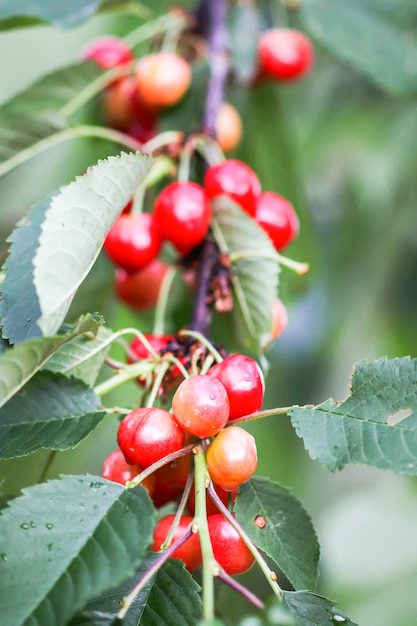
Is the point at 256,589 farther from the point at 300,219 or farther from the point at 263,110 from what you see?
the point at 263,110

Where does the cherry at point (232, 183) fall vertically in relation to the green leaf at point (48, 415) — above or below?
above

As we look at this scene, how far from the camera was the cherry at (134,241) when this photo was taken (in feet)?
2.79

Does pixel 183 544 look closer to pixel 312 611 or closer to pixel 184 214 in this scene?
pixel 312 611

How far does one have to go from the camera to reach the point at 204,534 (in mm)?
551

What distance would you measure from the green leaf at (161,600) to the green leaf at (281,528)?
0.24 ft

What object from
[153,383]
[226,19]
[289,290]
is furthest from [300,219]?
[153,383]

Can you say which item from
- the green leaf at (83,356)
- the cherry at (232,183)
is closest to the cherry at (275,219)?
the cherry at (232,183)

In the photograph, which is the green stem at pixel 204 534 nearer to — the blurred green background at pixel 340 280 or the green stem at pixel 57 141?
the green stem at pixel 57 141

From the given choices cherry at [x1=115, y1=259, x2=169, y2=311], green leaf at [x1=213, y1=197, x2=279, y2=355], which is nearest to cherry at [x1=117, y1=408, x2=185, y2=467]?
green leaf at [x1=213, y1=197, x2=279, y2=355]

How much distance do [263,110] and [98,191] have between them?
799 mm

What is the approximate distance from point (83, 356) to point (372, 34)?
0.88 meters

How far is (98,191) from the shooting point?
0.63 m

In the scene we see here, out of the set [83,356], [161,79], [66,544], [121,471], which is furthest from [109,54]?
[66,544]

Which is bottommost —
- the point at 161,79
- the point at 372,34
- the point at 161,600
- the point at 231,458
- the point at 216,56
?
the point at 161,600
